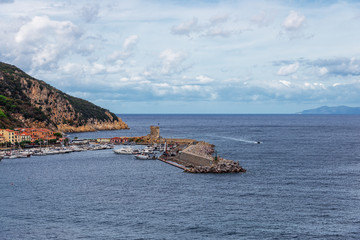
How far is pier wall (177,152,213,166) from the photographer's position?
85312 mm

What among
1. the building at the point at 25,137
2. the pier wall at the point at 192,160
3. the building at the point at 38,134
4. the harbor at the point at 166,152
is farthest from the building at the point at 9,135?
the pier wall at the point at 192,160

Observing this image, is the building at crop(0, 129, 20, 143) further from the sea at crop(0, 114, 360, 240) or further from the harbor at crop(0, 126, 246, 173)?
the sea at crop(0, 114, 360, 240)

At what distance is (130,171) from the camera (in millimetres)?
85000

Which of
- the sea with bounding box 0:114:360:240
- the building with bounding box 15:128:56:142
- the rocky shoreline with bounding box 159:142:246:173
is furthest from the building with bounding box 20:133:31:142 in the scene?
the rocky shoreline with bounding box 159:142:246:173

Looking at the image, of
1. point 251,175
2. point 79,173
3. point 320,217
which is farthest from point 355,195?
point 79,173

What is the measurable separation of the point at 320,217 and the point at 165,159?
60141mm

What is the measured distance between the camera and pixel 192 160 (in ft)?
307

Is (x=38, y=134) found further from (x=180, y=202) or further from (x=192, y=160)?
(x=180, y=202)

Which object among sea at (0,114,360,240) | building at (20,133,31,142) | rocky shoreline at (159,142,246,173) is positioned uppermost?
building at (20,133,31,142)

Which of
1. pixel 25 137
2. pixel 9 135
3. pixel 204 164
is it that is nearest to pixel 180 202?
pixel 204 164

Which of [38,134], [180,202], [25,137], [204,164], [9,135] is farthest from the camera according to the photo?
[38,134]

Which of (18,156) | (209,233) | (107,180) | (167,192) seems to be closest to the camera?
(209,233)

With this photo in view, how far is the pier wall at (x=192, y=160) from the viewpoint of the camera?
8531 centimetres

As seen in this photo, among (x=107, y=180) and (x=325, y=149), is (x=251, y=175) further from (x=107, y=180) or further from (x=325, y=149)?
(x=325, y=149)
